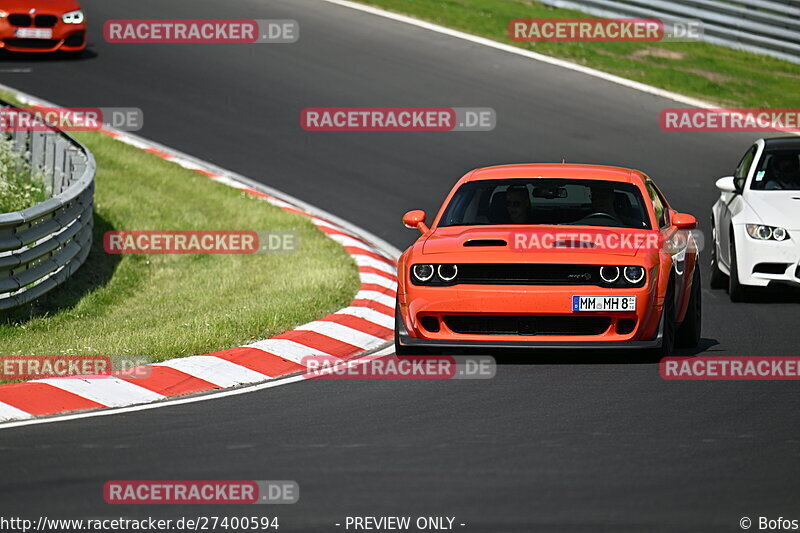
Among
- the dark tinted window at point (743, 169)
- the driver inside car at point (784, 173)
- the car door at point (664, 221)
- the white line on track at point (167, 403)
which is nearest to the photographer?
the white line on track at point (167, 403)

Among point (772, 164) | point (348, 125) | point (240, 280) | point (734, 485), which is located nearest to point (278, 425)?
point (734, 485)

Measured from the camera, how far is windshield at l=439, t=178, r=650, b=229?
10.7 meters

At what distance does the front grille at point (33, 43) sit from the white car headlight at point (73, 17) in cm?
48

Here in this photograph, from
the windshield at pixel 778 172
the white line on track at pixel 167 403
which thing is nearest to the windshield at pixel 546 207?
the white line on track at pixel 167 403

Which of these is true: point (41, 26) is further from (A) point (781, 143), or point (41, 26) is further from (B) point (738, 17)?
(A) point (781, 143)

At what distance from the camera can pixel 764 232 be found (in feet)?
42.8

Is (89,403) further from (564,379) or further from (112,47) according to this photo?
(112,47)

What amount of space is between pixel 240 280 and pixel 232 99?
824 cm

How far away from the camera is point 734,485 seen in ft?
22.5

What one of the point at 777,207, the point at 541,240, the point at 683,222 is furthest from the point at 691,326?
the point at 777,207

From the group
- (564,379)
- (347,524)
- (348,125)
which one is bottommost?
(348,125)

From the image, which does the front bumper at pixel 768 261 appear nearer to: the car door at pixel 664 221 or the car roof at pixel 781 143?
the car roof at pixel 781 143

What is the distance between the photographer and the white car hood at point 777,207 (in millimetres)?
12945

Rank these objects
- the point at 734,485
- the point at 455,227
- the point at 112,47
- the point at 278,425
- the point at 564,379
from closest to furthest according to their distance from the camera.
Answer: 1. the point at 734,485
2. the point at 278,425
3. the point at 564,379
4. the point at 455,227
5. the point at 112,47
